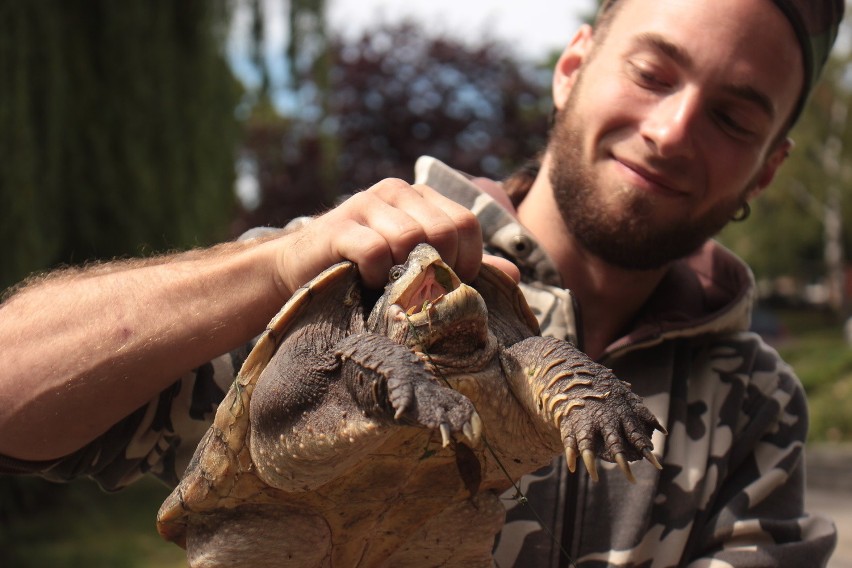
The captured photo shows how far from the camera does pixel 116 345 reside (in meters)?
1.71

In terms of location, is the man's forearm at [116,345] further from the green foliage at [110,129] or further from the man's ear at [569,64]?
the green foliage at [110,129]

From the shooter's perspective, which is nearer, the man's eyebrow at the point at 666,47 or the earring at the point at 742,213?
the man's eyebrow at the point at 666,47

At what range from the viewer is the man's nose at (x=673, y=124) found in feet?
7.39

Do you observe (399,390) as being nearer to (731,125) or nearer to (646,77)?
(646,77)

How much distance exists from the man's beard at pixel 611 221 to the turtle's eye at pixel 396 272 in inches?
40.1

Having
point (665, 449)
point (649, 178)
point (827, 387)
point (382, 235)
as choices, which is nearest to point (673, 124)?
point (649, 178)

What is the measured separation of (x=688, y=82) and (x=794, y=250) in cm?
3156

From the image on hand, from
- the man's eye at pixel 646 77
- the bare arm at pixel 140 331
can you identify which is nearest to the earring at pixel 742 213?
the man's eye at pixel 646 77

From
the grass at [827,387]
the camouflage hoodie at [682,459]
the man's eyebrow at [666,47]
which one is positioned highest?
the man's eyebrow at [666,47]

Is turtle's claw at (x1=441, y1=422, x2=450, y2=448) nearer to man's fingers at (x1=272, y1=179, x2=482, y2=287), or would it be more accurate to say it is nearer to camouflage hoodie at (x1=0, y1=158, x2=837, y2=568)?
man's fingers at (x1=272, y1=179, x2=482, y2=287)

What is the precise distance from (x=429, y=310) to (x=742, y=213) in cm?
189

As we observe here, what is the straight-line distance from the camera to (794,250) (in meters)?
31.2

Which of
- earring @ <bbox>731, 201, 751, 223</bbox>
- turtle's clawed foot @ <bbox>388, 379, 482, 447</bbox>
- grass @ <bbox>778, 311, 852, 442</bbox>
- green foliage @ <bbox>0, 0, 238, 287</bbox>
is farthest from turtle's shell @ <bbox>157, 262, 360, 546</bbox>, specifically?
grass @ <bbox>778, 311, 852, 442</bbox>

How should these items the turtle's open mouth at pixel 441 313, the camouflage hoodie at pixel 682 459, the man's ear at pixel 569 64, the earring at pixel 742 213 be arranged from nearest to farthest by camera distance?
the turtle's open mouth at pixel 441 313 < the camouflage hoodie at pixel 682 459 < the man's ear at pixel 569 64 < the earring at pixel 742 213
